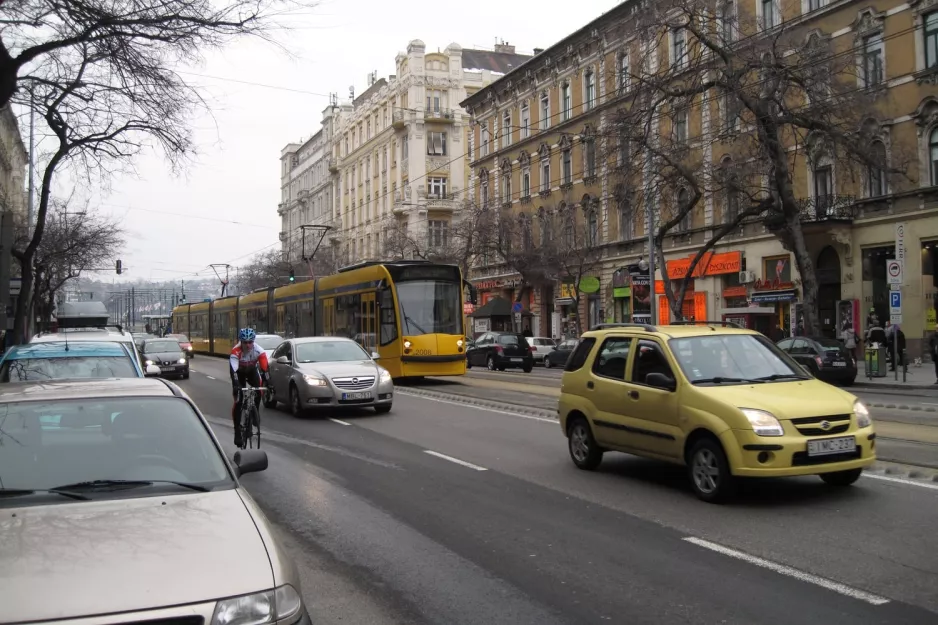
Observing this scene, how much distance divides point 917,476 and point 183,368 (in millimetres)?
26206

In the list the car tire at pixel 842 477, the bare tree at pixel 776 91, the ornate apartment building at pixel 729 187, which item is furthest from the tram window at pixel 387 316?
the car tire at pixel 842 477

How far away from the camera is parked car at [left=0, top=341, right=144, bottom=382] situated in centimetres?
915

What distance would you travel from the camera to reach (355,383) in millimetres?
16562

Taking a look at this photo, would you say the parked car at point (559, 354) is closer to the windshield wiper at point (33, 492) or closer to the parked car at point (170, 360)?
the parked car at point (170, 360)

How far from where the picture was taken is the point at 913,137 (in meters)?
29.7

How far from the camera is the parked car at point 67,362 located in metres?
9.15

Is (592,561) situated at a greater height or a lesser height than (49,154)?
lesser

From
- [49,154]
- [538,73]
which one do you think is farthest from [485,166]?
[49,154]

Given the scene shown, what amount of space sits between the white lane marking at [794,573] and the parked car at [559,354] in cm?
3181

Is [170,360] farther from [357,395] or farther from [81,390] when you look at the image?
[81,390]

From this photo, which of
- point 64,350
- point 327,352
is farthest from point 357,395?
point 64,350

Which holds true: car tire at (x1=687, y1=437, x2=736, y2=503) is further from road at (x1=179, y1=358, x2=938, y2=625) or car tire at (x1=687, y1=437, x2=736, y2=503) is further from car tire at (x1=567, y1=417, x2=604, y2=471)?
car tire at (x1=567, y1=417, x2=604, y2=471)

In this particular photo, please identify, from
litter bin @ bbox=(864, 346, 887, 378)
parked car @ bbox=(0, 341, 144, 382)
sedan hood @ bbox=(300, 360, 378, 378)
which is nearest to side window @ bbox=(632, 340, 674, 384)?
parked car @ bbox=(0, 341, 144, 382)

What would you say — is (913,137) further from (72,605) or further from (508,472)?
(72,605)
